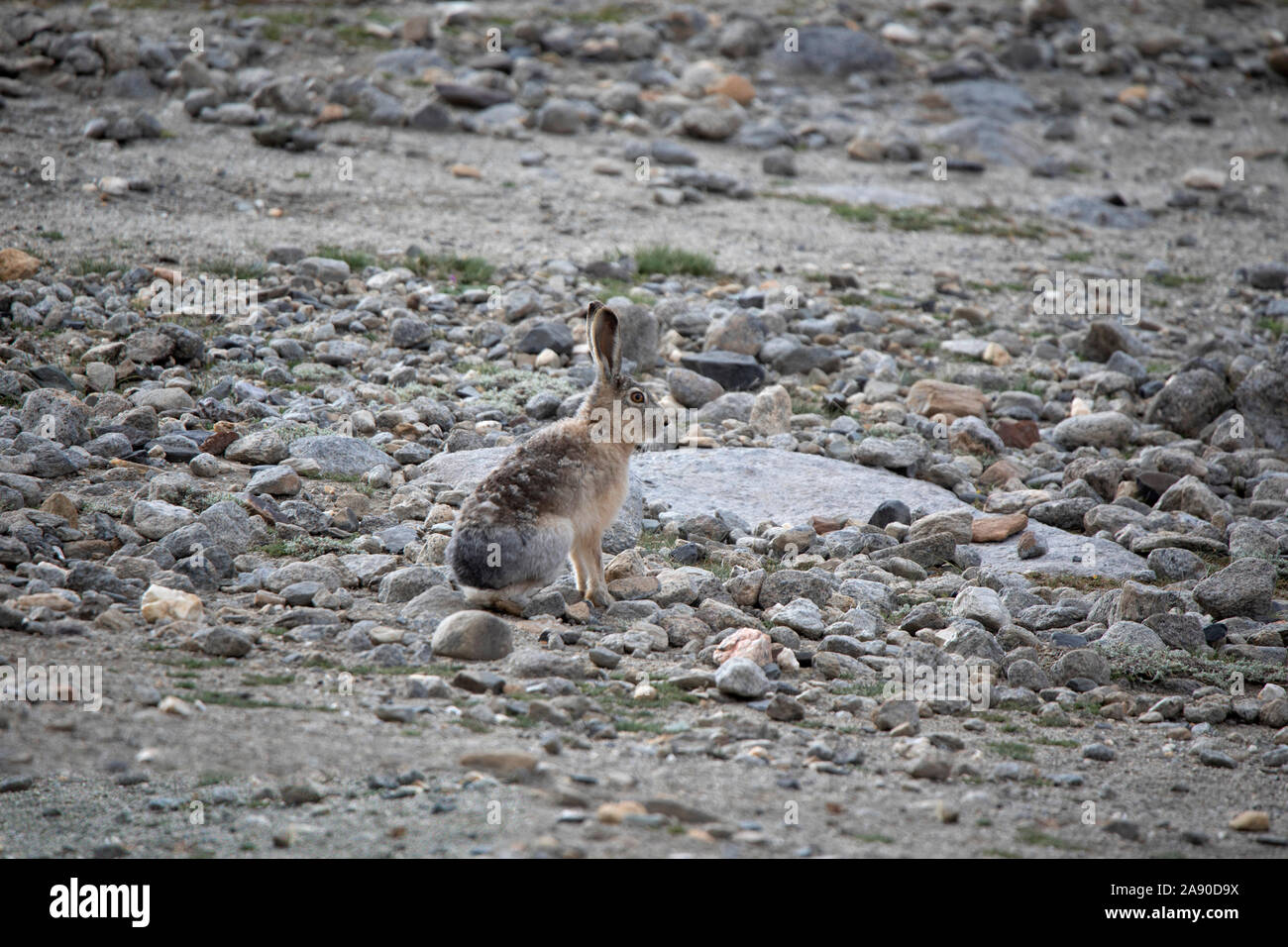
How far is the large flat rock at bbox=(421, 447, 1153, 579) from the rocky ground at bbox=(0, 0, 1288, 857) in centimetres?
5

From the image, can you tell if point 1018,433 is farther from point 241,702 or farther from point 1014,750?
point 241,702

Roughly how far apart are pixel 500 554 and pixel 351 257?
696cm

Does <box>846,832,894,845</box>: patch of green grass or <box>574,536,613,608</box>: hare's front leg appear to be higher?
<box>574,536,613,608</box>: hare's front leg

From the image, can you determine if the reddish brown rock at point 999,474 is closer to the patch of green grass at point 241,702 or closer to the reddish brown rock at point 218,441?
the reddish brown rock at point 218,441

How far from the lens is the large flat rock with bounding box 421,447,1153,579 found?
8.88 metres

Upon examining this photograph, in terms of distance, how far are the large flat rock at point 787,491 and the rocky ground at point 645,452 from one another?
5 cm

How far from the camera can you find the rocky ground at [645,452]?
5535mm

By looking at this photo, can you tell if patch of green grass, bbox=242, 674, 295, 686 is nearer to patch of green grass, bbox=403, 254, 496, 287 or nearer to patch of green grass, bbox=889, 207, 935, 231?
patch of green grass, bbox=403, 254, 496, 287

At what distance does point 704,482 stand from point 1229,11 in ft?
74.3

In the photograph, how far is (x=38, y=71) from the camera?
1689 cm

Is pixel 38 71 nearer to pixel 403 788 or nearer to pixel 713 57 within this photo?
pixel 713 57

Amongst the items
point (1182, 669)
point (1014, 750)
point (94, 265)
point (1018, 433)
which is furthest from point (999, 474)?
point (94, 265)

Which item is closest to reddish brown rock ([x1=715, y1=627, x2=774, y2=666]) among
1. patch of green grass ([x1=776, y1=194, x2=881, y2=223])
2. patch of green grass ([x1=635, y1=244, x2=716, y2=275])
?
patch of green grass ([x1=635, y1=244, x2=716, y2=275])

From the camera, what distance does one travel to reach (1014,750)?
6.23 metres
